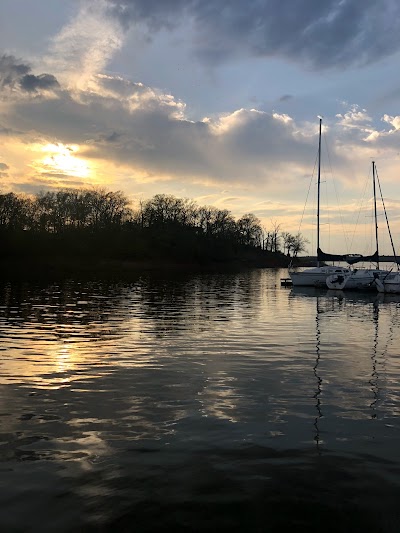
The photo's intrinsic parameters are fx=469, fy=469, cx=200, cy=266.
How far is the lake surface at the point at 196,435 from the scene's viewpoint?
590 centimetres

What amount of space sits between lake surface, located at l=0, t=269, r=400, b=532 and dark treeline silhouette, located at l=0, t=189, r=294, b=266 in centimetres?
10012

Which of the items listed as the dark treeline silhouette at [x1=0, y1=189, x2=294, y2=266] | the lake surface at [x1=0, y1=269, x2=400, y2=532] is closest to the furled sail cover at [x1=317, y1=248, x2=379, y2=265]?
the lake surface at [x1=0, y1=269, x2=400, y2=532]

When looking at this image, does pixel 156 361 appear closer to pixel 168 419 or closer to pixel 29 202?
pixel 168 419

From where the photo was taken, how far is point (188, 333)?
21.1 metres

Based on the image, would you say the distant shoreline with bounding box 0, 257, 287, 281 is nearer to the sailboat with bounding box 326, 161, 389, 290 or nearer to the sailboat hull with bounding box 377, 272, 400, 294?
the sailboat with bounding box 326, 161, 389, 290

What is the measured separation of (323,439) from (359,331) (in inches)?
624

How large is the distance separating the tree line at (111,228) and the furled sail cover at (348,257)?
74.5m

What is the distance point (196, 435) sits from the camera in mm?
8477

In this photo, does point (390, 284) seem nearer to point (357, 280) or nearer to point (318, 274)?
point (357, 280)

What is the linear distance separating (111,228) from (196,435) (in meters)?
133

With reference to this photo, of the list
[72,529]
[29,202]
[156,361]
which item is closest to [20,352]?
[156,361]

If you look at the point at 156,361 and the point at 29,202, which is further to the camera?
the point at 29,202

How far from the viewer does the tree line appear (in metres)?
117

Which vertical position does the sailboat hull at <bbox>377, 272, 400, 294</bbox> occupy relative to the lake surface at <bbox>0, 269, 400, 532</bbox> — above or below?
above
